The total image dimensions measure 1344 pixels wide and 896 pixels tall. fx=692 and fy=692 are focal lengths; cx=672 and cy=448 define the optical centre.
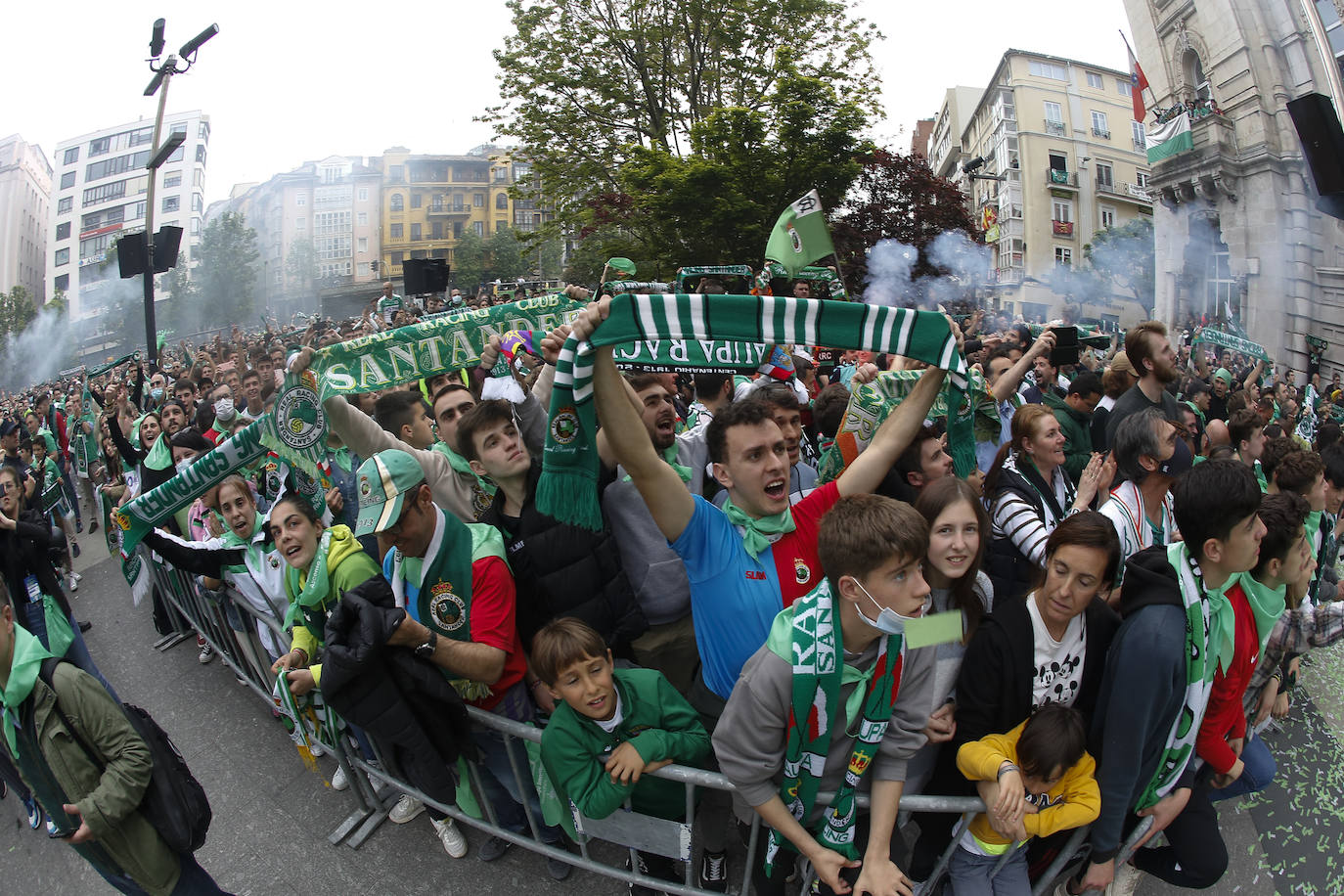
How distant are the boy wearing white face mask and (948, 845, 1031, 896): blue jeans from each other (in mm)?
373

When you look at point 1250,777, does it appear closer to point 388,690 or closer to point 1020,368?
point 1020,368

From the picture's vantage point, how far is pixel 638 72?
1917 cm

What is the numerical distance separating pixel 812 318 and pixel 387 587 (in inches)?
69.8

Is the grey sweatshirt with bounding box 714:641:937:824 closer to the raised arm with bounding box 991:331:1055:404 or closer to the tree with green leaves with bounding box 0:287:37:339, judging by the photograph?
the raised arm with bounding box 991:331:1055:404

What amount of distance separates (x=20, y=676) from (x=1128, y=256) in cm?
3331

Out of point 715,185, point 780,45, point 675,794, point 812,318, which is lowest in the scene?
point 675,794

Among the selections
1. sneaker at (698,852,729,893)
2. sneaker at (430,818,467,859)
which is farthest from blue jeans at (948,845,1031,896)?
sneaker at (430,818,467,859)

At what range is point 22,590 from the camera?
5102 millimetres

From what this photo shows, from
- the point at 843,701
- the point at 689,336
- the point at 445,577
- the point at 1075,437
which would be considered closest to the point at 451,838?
the point at 445,577

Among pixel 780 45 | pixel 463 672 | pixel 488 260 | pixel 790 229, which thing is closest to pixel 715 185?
pixel 780 45

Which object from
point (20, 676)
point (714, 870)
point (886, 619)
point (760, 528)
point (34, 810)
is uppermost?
point (760, 528)

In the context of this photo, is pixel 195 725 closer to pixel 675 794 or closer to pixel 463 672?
pixel 463 672

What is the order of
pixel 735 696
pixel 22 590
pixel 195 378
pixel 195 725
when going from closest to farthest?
pixel 735 696
pixel 195 725
pixel 22 590
pixel 195 378

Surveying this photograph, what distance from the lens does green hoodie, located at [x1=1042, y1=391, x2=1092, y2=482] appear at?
4.90 metres
